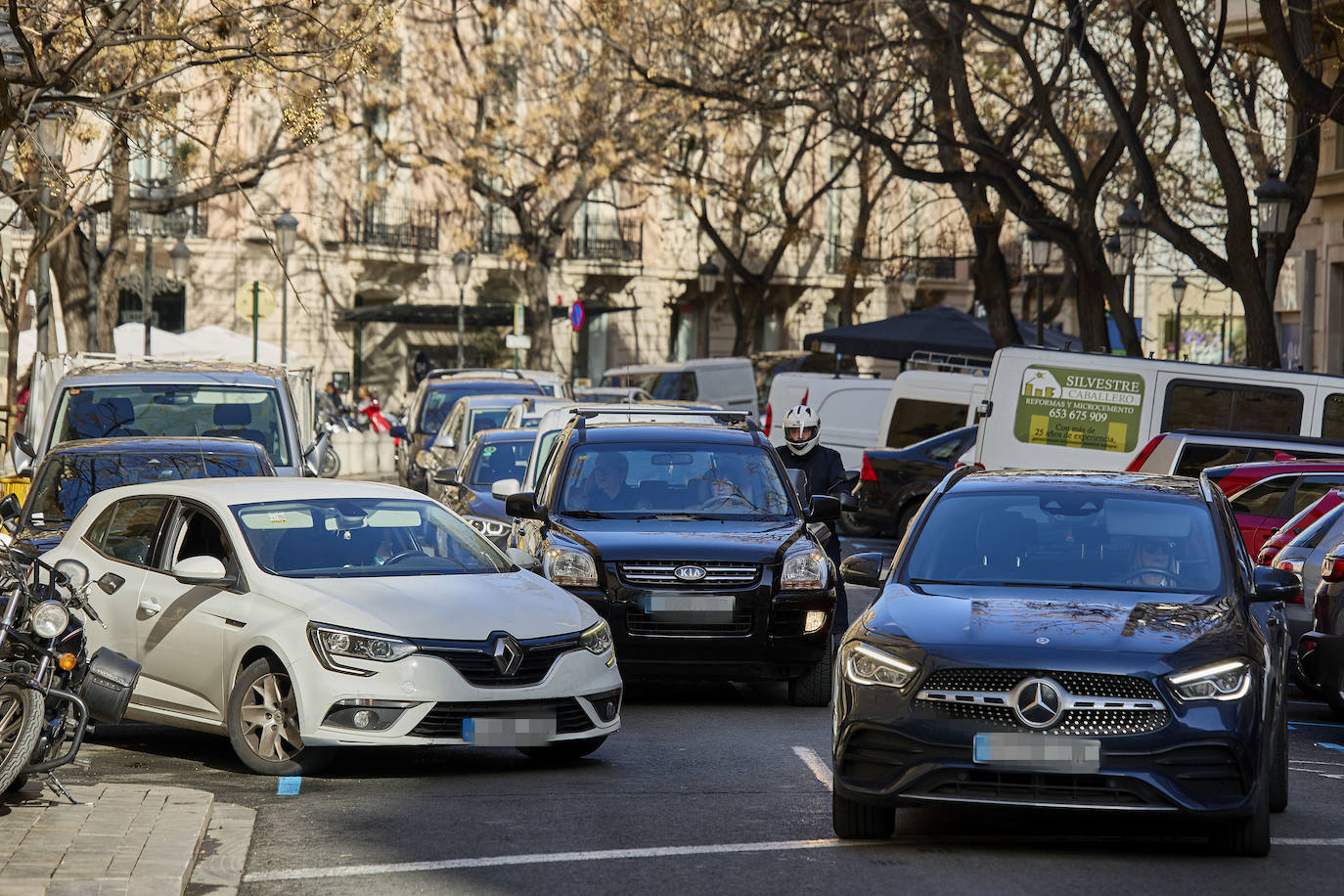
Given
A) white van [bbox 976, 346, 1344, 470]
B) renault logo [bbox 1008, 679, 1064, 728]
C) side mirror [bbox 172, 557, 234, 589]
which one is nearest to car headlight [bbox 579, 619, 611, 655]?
side mirror [bbox 172, 557, 234, 589]

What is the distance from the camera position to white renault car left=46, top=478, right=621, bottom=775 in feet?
29.2

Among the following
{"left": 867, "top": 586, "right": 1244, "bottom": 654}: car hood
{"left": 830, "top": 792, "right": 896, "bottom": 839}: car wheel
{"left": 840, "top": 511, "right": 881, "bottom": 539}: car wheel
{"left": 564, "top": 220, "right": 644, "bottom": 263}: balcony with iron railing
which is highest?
{"left": 564, "top": 220, "right": 644, "bottom": 263}: balcony with iron railing

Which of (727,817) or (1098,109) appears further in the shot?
(1098,109)

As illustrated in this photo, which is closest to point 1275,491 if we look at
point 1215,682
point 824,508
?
point 824,508

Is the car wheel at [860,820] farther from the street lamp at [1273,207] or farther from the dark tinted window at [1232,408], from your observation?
the street lamp at [1273,207]

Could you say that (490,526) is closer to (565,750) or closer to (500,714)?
(565,750)

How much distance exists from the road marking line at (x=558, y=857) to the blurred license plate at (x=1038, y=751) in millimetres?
783

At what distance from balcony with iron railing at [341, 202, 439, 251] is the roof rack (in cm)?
1827

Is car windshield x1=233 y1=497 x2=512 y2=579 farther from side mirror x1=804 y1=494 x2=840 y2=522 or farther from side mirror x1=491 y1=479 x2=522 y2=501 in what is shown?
side mirror x1=491 y1=479 x2=522 y2=501

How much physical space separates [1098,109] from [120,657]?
36.6m

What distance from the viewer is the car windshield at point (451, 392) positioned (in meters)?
30.4

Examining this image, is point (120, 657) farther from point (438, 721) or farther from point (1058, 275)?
point (1058, 275)

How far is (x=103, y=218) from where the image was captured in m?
53.3

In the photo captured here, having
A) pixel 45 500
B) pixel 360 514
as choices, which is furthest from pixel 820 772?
pixel 45 500
